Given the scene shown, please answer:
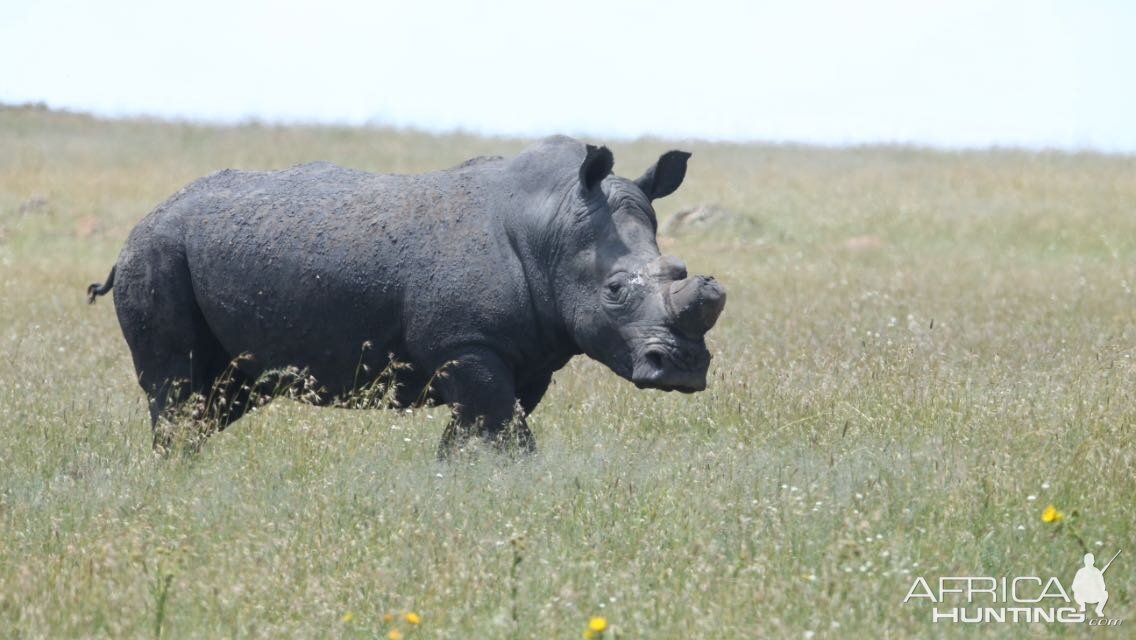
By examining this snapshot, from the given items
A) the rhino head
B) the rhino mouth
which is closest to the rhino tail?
the rhino head

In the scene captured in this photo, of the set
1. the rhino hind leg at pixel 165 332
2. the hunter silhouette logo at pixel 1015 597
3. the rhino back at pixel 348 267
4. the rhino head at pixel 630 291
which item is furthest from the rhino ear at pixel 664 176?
the hunter silhouette logo at pixel 1015 597

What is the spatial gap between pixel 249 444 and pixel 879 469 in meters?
3.21

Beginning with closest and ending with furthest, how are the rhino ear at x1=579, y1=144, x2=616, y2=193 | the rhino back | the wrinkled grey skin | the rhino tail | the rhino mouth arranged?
the rhino mouth, the wrinkled grey skin, the rhino ear at x1=579, y1=144, x2=616, y2=193, the rhino back, the rhino tail

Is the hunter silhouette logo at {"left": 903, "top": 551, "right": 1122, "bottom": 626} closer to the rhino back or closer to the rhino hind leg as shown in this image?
the rhino back

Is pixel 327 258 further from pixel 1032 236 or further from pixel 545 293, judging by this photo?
pixel 1032 236

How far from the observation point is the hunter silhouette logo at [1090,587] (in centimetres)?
554

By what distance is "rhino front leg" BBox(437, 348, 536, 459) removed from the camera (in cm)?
755

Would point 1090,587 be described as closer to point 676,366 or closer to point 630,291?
point 676,366

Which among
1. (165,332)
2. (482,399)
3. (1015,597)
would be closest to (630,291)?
(482,399)

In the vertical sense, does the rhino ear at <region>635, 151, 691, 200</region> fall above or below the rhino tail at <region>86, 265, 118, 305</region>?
above

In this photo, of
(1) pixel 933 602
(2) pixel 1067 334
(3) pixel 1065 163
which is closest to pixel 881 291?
(2) pixel 1067 334

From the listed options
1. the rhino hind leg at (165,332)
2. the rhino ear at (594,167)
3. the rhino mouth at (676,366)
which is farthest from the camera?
the rhino hind leg at (165,332)

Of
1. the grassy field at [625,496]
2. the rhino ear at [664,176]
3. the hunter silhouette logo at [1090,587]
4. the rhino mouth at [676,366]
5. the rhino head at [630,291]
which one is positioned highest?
the rhino ear at [664,176]

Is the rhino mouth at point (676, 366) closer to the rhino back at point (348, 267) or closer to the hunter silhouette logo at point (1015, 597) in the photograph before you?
the rhino back at point (348, 267)
